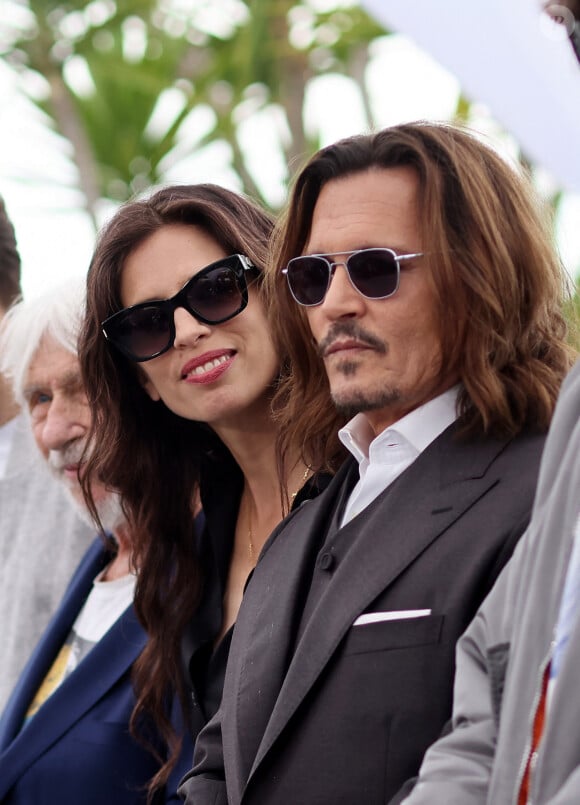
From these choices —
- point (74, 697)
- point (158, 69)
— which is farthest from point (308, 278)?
point (158, 69)

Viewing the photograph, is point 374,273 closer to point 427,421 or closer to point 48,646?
point 427,421

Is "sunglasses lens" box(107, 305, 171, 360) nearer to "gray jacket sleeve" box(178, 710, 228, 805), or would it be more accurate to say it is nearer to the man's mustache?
the man's mustache

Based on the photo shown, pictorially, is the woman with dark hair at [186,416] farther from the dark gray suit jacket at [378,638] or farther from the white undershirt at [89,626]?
the dark gray suit jacket at [378,638]

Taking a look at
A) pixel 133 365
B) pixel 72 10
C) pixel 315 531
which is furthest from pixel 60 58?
pixel 315 531

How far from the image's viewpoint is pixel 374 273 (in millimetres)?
2258

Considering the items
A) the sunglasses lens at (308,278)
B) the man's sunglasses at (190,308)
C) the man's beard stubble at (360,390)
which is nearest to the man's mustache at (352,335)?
the man's beard stubble at (360,390)

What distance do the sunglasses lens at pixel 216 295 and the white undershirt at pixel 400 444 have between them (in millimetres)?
763

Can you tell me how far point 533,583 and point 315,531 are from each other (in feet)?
2.66

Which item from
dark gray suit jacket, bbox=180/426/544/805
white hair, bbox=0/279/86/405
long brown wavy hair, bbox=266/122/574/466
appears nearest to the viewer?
dark gray suit jacket, bbox=180/426/544/805

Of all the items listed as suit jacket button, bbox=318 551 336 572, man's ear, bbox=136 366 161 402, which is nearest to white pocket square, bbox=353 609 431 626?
suit jacket button, bbox=318 551 336 572

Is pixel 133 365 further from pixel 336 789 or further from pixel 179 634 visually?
pixel 336 789

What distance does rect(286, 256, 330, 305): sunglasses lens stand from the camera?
2357 mm

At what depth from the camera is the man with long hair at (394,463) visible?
201 cm

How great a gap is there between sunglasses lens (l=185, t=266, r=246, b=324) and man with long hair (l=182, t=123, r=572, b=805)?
46 cm
